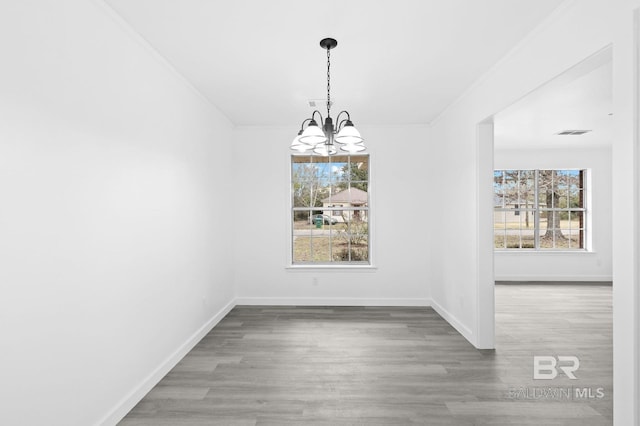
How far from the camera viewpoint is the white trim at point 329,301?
5.12 metres

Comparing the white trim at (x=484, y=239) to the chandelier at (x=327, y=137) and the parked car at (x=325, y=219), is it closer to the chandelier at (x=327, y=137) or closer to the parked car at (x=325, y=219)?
the chandelier at (x=327, y=137)

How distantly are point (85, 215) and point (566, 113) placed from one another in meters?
5.36

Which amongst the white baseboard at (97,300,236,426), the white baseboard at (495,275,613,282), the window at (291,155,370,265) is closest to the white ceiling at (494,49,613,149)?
the window at (291,155,370,265)

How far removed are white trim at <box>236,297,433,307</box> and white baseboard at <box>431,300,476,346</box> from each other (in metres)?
0.28

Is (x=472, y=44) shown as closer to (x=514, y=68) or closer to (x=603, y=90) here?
(x=514, y=68)

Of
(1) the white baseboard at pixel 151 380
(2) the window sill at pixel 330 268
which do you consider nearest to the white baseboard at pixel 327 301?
(2) the window sill at pixel 330 268

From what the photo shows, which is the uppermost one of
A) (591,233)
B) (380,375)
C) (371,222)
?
(371,222)

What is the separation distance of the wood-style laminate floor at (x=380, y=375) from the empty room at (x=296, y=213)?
0.02 meters

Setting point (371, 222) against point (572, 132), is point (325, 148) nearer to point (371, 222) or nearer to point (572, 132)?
point (371, 222)

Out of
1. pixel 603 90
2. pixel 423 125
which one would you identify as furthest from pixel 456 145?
pixel 603 90

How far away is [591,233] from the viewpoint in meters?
6.99

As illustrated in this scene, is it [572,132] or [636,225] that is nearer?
[636,225]

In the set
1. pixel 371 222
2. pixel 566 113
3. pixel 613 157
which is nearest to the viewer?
pixel 613 157

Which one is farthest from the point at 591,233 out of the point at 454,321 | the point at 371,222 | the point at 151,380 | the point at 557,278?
the point at 151,380
